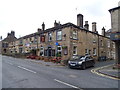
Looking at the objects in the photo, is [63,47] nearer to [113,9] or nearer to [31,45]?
[113,9]

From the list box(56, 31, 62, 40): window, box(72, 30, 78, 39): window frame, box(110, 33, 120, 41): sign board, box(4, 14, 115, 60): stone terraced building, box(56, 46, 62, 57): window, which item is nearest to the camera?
box(110, 33, 120, 41): sign board

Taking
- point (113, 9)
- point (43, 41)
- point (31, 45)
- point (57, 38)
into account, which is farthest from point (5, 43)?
point (113, 9)

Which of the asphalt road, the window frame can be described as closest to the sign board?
the asphalt road

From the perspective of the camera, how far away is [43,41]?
2505 centimetres

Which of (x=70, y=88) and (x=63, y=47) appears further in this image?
(x=63, y=47)

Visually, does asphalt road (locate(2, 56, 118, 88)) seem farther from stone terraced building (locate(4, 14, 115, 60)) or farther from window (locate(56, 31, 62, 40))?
window (locate(56, 31, 62, 40))

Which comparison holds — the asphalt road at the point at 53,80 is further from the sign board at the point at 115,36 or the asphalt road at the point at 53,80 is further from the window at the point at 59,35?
the window at the point at 59,35

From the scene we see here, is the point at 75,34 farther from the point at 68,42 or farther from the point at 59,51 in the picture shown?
the point at 59,51

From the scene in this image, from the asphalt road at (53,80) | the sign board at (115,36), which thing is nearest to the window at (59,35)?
the sign board at (115,36)

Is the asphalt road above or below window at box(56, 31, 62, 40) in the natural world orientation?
below

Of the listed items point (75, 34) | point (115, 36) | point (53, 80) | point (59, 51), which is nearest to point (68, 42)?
point (75, 34)

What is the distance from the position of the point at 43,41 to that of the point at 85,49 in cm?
948

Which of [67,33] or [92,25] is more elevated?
[92,25]

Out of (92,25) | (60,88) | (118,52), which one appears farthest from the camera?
(92,25)
